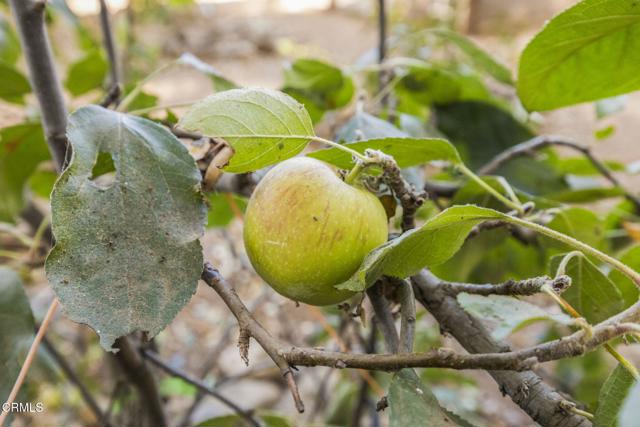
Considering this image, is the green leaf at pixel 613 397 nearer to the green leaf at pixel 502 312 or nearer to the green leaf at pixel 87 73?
the green leaf at pixel 502 312

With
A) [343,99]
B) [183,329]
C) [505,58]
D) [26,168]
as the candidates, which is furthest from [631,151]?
[26,168]

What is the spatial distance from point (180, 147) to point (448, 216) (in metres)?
0.20

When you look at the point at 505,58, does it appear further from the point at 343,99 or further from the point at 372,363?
the point at 372,363

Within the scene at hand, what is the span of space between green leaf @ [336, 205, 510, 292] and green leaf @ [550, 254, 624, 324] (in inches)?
5.1

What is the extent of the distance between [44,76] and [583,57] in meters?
0.50

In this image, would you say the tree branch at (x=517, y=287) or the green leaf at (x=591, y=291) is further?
the green leaf at (x=591, y=291)

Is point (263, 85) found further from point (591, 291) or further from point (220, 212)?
point (591, 291)

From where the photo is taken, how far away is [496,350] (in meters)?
0.42

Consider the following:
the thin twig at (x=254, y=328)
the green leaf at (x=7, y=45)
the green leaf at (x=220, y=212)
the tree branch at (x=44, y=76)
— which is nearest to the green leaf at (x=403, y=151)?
the thin twig at (x=254, y=328)

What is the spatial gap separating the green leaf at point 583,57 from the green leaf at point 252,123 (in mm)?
260

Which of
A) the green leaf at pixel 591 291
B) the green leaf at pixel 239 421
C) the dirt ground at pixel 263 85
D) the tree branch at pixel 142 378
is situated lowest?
the dirt ground at pixel 263 85

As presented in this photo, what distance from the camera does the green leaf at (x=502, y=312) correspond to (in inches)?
15.5

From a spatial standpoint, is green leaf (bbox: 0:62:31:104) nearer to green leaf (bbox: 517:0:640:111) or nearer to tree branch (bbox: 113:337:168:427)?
tree branch (bbox: 113:337:168:427)

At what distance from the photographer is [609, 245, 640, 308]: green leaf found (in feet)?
1.69
